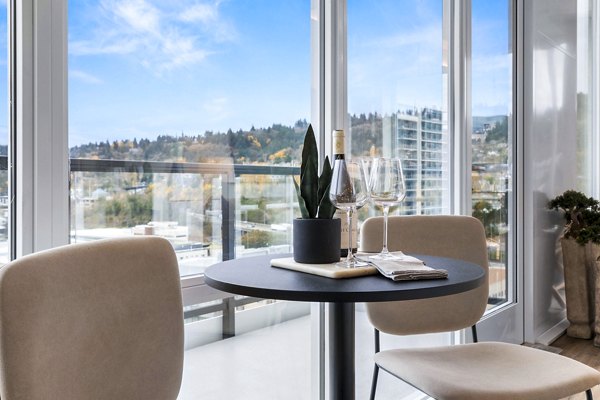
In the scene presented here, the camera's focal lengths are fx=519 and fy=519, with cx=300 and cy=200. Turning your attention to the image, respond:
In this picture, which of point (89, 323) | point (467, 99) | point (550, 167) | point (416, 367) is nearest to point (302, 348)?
point (416, 367)

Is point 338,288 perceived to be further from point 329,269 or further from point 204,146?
point 204,146

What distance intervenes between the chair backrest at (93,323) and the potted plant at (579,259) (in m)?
2.91

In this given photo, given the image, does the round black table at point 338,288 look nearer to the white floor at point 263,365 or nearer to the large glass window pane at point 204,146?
the large glass window pane at point 204,146

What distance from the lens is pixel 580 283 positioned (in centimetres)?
325

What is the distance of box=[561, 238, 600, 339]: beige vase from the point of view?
323 centimetres

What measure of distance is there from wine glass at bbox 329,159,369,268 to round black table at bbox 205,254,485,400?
0.36 feet

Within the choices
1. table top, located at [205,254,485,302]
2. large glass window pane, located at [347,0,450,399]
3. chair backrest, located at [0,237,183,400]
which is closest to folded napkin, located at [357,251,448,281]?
table top, located at [205,254,485,302]

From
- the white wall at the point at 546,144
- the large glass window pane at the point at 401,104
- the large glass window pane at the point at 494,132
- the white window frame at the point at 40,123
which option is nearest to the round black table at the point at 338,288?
the white window frame at the point at 40,123

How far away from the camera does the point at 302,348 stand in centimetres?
193

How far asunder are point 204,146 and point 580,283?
8.87 ft

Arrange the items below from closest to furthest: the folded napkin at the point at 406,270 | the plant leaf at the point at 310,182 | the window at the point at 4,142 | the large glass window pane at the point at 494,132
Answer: the folded napkin at the point at 406,270, the window at the point at 4,142, the plant leaf at the point at 310,182, the large glass window pane at the point at 494,132

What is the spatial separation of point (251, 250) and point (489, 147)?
176 centimetres

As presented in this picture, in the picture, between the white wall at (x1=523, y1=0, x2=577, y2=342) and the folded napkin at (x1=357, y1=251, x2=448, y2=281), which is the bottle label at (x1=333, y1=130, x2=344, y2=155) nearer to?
the folded napkin at (x1=357, y1=251, x2=448, y2=281)

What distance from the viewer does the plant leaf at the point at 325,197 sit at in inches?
49.8
